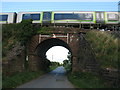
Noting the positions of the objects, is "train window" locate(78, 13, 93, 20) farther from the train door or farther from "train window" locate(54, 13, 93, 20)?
the train door

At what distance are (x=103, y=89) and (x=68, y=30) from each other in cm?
1296

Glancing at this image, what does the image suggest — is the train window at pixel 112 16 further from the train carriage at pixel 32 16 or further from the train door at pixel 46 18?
the train carriage at pixel 32 16

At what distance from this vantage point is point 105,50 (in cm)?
1515

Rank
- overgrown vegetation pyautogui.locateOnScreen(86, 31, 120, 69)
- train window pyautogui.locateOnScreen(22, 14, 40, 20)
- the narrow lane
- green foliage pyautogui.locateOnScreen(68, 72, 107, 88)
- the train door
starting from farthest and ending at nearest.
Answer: train window pyautogui.locateOnScreen(22, 14, 40, 20)
the train door
overgrown vegetation pyautogui.locateOnScreen(86, 31, 120, 69)
the narrow lane
green foliage pyautogui.locateOnScreen(68, 72, 107, 88)

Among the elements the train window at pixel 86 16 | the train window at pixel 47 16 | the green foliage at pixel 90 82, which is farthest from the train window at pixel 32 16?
the green foliage at pixel 90 82

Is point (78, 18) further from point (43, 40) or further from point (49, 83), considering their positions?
point (49, 83)

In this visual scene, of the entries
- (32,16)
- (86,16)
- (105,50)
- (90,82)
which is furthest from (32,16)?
(90,82)

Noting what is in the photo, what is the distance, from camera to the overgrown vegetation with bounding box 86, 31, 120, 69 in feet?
41.5

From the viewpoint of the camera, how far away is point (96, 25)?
2630 cm

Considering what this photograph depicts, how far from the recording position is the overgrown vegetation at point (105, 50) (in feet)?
41.5

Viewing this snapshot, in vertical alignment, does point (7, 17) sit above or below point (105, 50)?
above

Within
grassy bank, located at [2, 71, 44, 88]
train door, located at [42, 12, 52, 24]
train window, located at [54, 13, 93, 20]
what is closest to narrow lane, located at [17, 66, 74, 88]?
grassy bank, located at [2, 71, 44, 88]

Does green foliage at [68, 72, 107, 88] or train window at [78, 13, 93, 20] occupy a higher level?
train window at [78, 13, 93, 20]

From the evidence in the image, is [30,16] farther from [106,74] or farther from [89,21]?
[106,74]
